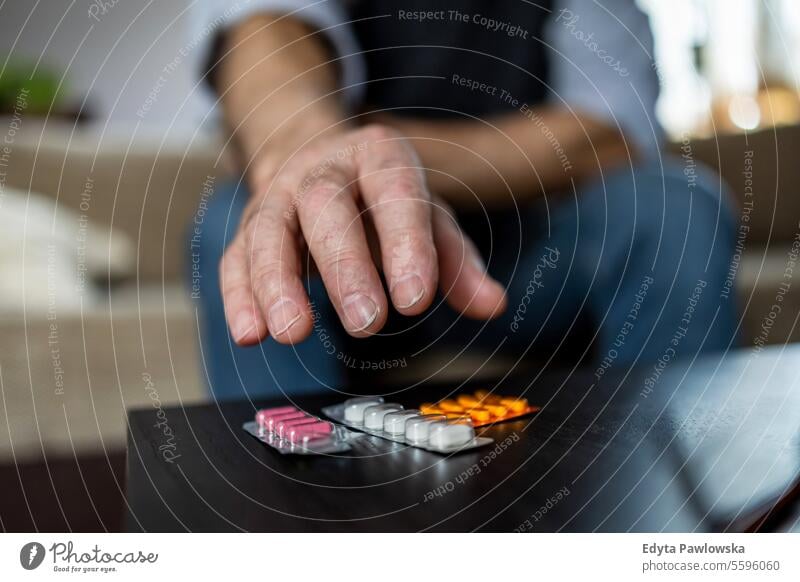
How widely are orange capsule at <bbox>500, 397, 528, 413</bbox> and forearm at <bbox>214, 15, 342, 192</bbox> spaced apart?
23 cm

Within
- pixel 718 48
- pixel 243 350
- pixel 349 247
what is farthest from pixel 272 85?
pixel 718 48

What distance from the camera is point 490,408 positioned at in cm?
31

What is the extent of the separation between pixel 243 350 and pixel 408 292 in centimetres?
22

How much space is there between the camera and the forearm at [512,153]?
54cm

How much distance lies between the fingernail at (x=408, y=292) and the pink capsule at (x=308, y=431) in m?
0.05

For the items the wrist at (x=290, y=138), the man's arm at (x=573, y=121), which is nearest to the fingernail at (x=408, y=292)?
the wrist at (x=290, y=138)

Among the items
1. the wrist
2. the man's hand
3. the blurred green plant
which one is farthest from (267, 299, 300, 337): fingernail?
the blurred green plant

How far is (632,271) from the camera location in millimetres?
544

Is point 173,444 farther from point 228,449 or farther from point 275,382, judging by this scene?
point 275,382

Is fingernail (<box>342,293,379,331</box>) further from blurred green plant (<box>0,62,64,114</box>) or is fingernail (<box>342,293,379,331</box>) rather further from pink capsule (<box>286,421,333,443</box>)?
blurred green plant (<box>0,62,64,114</box>)

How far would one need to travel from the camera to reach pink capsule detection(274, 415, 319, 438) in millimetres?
279

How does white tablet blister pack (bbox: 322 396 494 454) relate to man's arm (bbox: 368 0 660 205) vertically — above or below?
below

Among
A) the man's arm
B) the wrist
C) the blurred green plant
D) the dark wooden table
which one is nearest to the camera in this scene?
the dark wooden table
